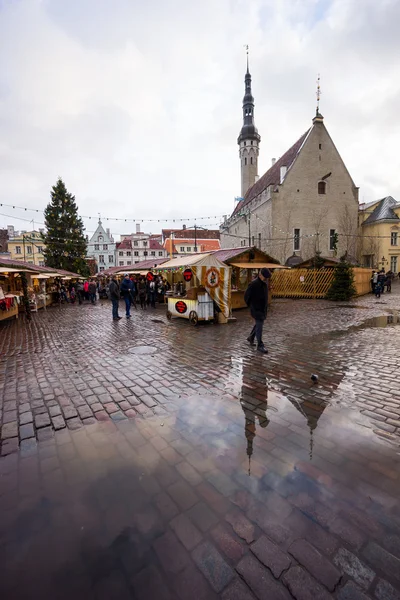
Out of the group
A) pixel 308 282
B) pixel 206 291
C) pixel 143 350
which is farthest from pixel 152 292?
pixel 308 282

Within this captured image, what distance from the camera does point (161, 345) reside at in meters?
8.16

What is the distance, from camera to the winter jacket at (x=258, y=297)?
7.19 meters

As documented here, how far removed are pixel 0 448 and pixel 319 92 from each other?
146 ft

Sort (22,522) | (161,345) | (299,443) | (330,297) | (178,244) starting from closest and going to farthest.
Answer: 1. (22,522)
2. (299,443)
3. (161,345)
4. (330,297)
5. (178,244)

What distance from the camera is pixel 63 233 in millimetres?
40344

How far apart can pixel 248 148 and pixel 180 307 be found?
55595 millimetres

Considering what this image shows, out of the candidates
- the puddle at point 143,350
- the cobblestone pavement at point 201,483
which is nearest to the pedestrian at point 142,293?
the puddle at point 143,350

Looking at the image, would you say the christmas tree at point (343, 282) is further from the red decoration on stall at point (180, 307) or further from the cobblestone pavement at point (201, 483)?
the cobblestone pavement at point (201, 483)

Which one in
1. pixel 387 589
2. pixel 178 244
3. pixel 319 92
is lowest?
pixel 387 589

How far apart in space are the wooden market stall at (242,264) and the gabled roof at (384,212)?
30.9m

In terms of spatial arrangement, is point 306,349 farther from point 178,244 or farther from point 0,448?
point 178,244

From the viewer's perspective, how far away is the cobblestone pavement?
189cm

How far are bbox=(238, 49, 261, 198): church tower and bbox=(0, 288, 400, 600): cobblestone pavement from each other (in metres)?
59.0

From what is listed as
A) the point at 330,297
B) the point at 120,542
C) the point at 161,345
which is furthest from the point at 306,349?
the point at 330,297
